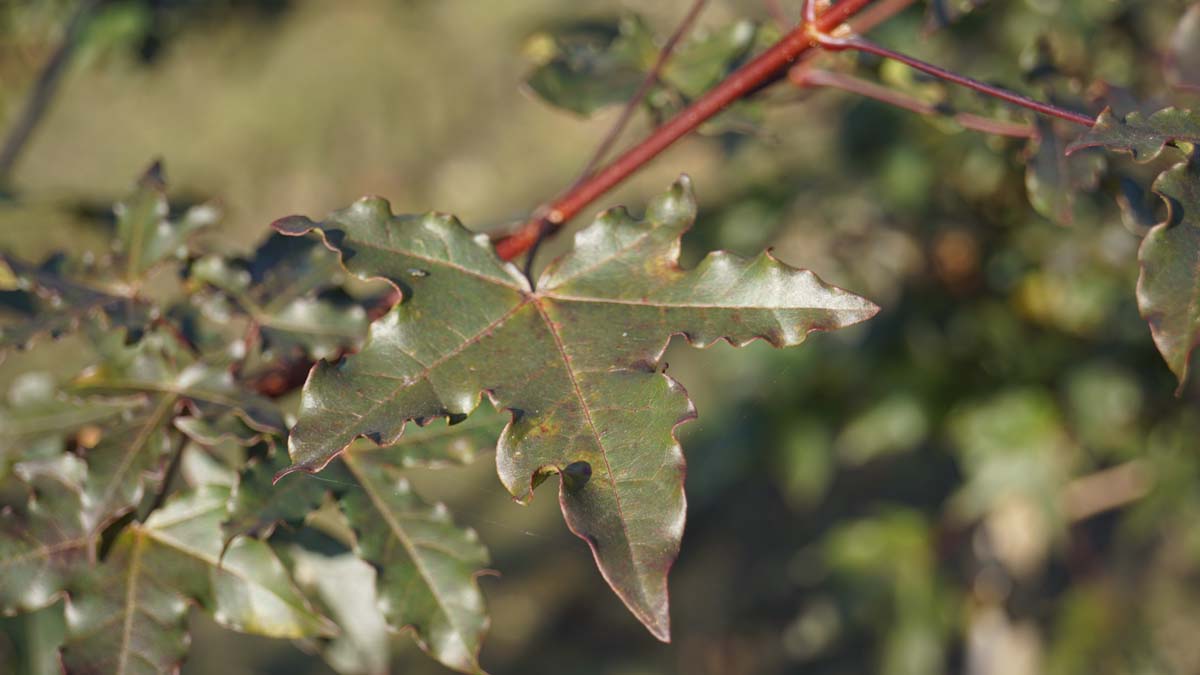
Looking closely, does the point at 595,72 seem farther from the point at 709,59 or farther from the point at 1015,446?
the point at 1015,446

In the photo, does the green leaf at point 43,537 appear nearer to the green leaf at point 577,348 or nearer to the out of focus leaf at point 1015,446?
the green leaf at point 577,348

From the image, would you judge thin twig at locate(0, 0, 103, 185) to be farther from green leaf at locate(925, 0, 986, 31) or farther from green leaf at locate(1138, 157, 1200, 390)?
green leaf at locate(1138, 157, 1200, 390)

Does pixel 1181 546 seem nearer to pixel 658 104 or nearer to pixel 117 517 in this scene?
pixel 658 104

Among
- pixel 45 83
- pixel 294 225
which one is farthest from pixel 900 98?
pixel 45 83

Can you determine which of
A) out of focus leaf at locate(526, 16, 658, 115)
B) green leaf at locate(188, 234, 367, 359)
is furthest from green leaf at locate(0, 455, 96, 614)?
out of focus leaf at locate(526, 16, 658, 115)

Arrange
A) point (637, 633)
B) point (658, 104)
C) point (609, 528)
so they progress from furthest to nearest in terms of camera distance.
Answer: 1. point (637, 633)
2. point (658, 104)
3. point (609, 528)

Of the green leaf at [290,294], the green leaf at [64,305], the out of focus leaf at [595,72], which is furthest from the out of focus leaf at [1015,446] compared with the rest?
the green leaf at [64,305]

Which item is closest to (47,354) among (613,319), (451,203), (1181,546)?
(451,203)
